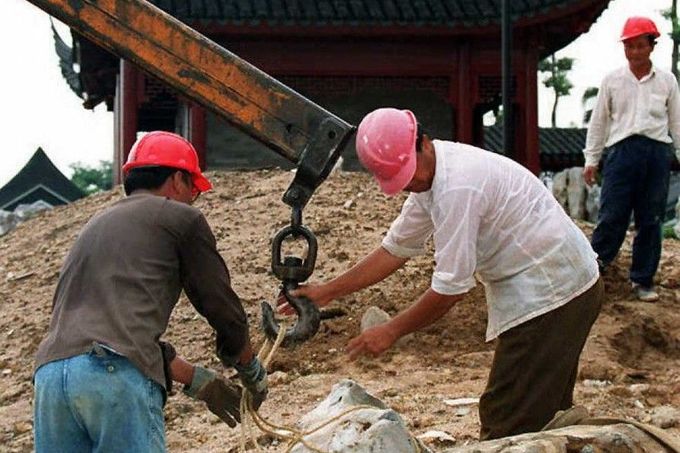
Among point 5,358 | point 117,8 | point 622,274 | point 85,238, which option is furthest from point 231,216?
point 85,238

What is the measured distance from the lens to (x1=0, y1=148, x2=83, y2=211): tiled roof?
30.3m

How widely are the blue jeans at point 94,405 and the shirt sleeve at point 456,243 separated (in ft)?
3.66

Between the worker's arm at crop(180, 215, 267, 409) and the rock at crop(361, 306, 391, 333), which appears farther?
the rock at crop(361, 306, 391, 333)

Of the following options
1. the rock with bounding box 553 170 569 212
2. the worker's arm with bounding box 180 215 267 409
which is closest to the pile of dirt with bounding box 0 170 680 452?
the worker's arm with bounding box 180 215 267 409

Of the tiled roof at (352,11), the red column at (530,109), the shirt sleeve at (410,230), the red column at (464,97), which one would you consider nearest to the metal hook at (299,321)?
the shirt sleeve at (410,230)

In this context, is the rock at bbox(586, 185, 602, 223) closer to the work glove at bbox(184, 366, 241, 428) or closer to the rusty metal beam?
the rusty metal beam

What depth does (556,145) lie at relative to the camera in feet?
70.2

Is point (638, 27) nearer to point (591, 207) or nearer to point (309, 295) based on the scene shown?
point (309, 295)

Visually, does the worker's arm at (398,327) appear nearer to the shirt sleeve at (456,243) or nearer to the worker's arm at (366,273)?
the shirt sleeve at (456,243)

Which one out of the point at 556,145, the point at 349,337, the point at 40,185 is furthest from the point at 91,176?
the point at 349,337

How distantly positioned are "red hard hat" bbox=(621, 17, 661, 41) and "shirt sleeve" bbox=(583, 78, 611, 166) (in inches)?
17.1

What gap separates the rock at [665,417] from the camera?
5223mm

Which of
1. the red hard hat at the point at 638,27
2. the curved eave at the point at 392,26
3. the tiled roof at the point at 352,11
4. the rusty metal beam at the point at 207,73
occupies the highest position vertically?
the tiled roof at the point at 352,11

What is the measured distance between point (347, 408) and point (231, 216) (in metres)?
5.99
